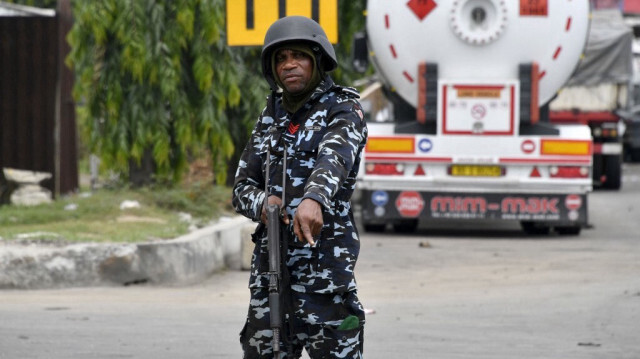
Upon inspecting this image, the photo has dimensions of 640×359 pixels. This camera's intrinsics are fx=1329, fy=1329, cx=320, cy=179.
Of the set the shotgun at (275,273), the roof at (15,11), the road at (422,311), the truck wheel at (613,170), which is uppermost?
the roof at (15,11)

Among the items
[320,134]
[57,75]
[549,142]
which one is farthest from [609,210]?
[320,134]

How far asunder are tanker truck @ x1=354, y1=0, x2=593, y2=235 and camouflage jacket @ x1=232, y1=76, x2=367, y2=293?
33.4 feet

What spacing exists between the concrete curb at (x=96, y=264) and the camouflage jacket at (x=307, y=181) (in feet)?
17.2

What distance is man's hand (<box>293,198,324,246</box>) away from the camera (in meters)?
4.00

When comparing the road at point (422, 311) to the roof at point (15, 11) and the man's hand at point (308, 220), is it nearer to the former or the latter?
the man's hand at point (308, 220)

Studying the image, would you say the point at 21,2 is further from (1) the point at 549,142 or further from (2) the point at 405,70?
(1) the point at 549,142

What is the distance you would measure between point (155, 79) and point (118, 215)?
8.45 ft

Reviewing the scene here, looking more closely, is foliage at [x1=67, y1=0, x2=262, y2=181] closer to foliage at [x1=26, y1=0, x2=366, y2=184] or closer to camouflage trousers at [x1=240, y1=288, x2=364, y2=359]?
foliage at [x1=26, y1=0, x2=366, y2=184]

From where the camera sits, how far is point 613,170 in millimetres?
23766

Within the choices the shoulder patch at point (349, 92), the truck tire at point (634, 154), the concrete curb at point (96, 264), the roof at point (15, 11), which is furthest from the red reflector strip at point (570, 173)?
the truck tire at point (634, 154)

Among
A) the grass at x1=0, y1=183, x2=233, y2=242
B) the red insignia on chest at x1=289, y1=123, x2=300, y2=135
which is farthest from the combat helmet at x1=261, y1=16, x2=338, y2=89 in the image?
the grass at x1=0, y1=183, x2=233, y2=242

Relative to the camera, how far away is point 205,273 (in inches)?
412

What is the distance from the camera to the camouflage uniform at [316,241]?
169 inches

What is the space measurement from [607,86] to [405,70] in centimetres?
1098
